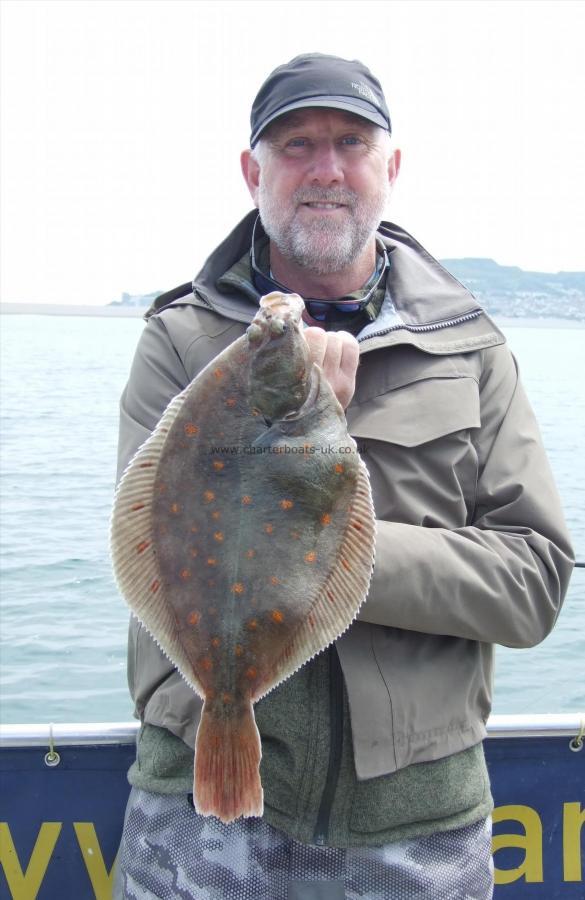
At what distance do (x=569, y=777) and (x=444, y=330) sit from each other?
1780 millimetres

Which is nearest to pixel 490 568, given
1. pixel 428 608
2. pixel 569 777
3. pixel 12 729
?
pixel 428 608

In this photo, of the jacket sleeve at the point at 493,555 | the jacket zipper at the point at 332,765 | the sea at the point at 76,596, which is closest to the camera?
the jacket sleeve at the point at 493,555

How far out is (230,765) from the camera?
213cm

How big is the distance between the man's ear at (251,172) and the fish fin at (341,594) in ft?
4.77

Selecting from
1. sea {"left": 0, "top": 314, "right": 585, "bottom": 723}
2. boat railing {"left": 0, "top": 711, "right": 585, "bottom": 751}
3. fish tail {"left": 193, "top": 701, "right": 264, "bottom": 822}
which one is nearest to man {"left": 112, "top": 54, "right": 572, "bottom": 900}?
fish tail {"left": 193, "top": 701, "right": 264, "bottom": 822}

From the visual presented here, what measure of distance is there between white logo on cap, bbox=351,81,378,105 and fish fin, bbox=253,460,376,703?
54.8 inches

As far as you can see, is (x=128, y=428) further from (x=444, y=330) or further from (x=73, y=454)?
(x=73, y=454)

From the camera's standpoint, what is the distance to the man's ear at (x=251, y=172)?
325 centimetres

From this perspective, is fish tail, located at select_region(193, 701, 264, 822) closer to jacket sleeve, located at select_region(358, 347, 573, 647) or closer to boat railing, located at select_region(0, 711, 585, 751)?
jacket sleeve, located at select_region(358, 347, 573, 647)

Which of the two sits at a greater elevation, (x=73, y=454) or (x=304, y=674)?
(x=304, y=674)

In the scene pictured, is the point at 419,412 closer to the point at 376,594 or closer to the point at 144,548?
the point at 376,594

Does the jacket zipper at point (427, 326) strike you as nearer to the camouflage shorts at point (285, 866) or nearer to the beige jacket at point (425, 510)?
the beige jacket at point (425, 510)

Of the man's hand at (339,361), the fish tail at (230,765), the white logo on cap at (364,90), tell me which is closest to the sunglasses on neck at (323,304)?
the white logo on cap at (364,90)

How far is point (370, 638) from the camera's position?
8.39ft
